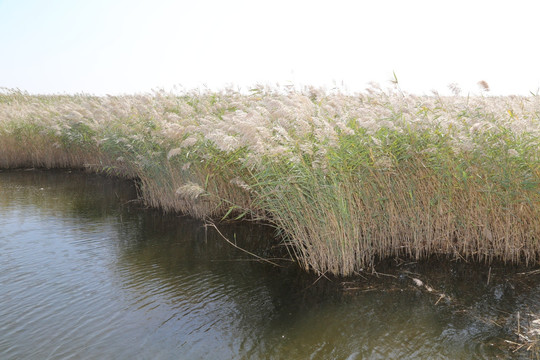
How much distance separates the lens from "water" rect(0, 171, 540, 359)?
3.71 m

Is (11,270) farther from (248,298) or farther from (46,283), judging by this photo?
(248,298)

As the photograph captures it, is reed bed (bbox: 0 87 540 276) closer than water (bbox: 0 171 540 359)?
No

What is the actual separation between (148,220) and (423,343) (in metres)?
5.75

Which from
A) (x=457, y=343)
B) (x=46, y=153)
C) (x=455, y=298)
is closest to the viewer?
(x=457, y=343)

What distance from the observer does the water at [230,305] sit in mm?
3711

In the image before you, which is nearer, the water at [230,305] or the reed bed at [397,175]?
the water at [230,305]

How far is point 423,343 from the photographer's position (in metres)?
3.69

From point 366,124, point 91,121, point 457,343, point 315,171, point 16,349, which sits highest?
point 91,121

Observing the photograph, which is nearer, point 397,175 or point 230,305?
point 230,305

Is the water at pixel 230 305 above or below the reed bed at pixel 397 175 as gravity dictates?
below

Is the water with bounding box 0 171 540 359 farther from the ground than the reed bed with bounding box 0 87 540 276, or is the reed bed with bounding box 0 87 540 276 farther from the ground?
the reed bed with bounding box 0 87 540 276

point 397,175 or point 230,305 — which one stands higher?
point 397,175

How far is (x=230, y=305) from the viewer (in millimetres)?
4543

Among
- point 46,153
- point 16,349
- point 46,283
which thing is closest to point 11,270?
point 46,283
